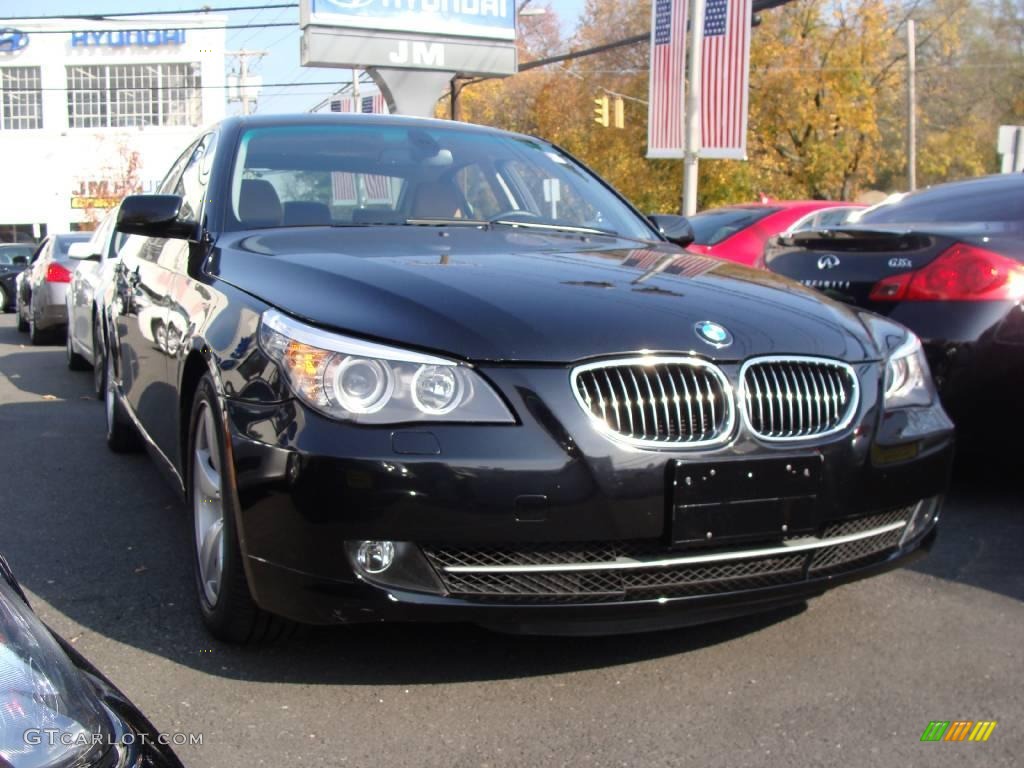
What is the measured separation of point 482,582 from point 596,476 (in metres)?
0.38

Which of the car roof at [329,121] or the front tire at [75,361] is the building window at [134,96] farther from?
the car roof at [329,121]

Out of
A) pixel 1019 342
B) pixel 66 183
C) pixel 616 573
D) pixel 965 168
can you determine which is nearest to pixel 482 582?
pixel 616 573

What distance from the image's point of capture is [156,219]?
13.4ft

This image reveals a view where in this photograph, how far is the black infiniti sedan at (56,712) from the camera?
4.71 ft

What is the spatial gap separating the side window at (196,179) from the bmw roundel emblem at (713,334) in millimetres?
2014

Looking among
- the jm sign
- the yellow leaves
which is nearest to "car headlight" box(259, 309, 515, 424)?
the jm sign

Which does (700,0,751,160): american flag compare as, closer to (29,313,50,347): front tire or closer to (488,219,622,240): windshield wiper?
(29,313,50,347): front tire

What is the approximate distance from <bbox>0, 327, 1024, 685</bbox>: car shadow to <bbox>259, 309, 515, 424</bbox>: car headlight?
0.78 meters

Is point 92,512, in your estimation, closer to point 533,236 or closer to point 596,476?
point 533,236

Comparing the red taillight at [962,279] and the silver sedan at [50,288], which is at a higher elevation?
the red taillight at [962,279]

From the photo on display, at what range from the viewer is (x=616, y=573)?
114 inches

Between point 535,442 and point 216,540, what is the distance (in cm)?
109

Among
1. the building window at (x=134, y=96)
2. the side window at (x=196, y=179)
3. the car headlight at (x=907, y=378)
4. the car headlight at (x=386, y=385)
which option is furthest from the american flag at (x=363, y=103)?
the car headlight at (x=386, y=385)

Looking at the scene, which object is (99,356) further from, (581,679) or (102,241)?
(581,679)
